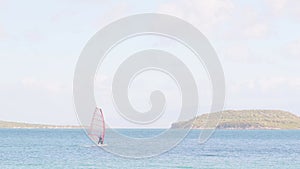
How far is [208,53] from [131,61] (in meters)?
9.31

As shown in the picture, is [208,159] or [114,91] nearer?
[114,91]

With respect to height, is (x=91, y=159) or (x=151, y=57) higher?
(x=151, y=57)

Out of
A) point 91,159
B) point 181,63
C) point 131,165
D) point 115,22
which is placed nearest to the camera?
point 115,22

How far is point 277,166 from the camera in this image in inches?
3231

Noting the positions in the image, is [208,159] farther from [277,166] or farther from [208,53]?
[208,53]

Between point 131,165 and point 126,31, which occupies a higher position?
point 126,31

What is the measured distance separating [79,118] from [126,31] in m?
11.5

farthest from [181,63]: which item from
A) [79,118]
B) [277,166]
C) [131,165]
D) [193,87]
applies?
[277,166]

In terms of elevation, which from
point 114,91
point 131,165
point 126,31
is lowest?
point 131,165

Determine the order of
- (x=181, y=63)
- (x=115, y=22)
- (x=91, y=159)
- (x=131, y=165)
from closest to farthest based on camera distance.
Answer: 1. (x=115, y=22)
2. (x=181, y=63)
3. (x=131, y=165)
4. (x=91, y=159)

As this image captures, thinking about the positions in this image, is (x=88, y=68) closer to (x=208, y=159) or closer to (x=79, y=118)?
(x=79, y=118)

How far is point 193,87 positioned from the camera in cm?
6438

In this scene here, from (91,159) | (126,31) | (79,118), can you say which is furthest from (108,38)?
(91,159)

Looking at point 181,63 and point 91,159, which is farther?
point 91,159
